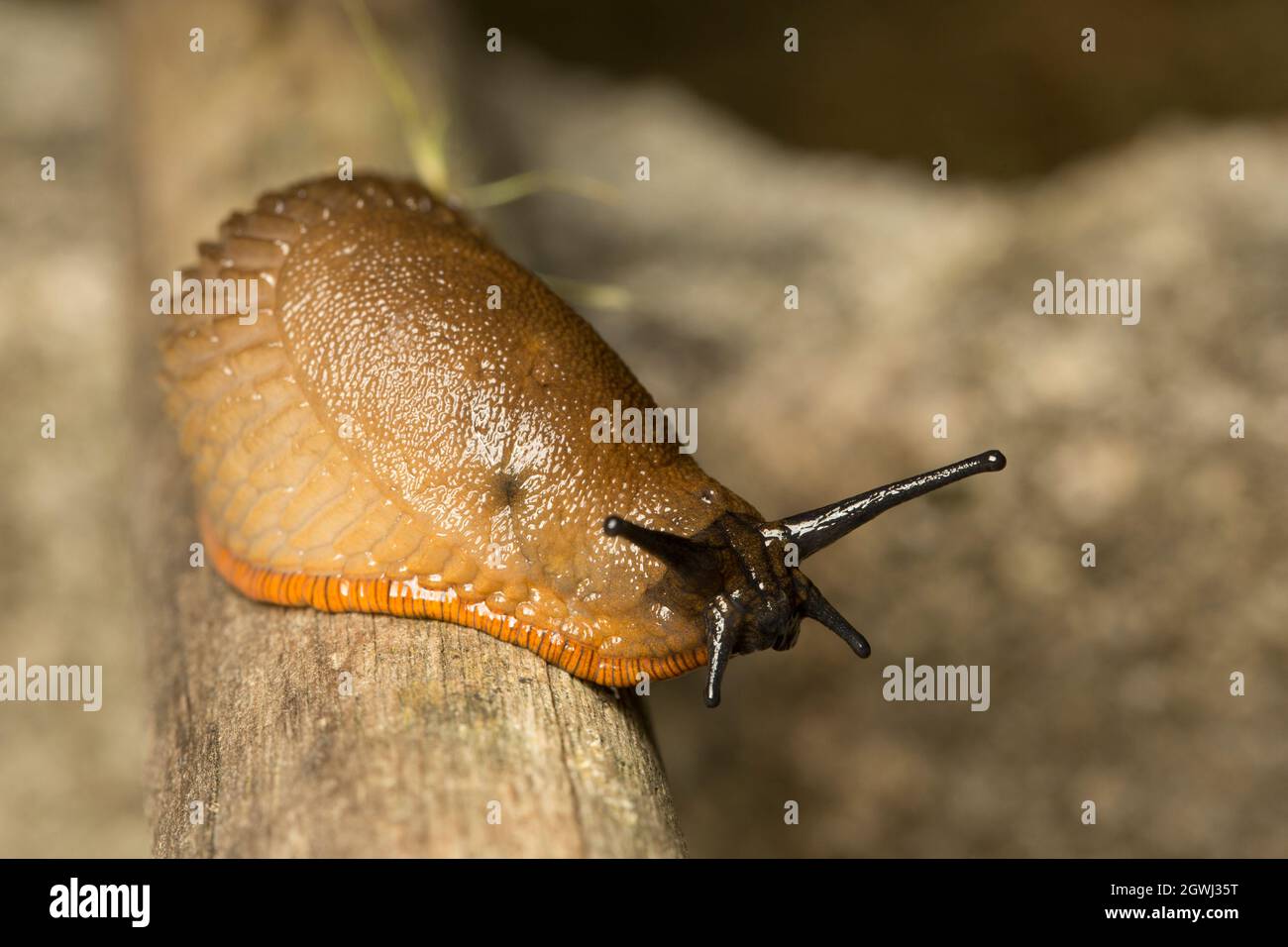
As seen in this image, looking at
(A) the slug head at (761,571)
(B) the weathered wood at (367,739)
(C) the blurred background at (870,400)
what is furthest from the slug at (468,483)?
(C) the blurred background at (870,400)

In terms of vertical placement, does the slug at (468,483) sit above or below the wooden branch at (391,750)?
above

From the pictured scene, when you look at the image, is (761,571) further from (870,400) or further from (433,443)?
(870,400)

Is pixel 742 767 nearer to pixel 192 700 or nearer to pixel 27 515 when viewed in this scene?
pixel 192 700

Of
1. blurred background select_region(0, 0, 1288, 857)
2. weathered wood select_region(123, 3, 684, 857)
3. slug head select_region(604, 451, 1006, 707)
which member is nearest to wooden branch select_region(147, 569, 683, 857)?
weathered wood select_region(123, 3, 684, 857)

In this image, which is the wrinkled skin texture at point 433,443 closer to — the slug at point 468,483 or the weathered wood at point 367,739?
the slug at point 468,483

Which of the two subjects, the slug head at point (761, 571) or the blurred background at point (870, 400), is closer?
the slug head at point (761, 571)

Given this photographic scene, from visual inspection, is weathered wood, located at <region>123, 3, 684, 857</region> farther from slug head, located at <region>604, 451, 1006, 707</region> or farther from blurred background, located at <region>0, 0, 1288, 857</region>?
blurred background, located at <region>0, 0, 1288, 857</region>
